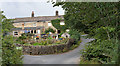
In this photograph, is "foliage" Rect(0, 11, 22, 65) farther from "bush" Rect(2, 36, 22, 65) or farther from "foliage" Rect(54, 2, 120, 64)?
"foliage" Rect(54, 2, 120, 64)

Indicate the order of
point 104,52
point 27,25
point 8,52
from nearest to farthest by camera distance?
1. point 8,52
2. point 104,52
3. point 27,25

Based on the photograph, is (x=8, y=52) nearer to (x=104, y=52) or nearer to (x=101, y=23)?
(x=104, y=52)

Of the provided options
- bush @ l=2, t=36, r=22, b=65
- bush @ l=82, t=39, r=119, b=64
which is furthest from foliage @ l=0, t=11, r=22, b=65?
bush @ l=82, t=39, r=119, b=64

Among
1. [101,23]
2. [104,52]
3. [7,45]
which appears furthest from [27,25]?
[104,52]

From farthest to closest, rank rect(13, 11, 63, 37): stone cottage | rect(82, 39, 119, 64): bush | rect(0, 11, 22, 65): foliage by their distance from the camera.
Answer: rect(13, 11, 63, 37): stone cottage
rect(82, 39, 119, 64): bush
rect(0, 11, 22, 65): foliage

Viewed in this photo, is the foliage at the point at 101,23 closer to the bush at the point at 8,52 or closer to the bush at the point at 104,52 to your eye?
the bush at the point at 104,52

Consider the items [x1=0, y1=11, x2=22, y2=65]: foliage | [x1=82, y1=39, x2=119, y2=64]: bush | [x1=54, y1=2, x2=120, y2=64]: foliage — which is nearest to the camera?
[x1=0, y1=11, x2=22, y2=65]: foliage

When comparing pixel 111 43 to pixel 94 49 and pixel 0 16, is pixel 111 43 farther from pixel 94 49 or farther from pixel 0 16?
pixel 0 16

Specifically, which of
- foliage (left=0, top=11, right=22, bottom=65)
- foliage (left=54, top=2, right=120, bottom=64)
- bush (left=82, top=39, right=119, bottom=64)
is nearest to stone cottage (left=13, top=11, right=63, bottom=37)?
foliage (left=0, top=11, right=22, bottom=65)

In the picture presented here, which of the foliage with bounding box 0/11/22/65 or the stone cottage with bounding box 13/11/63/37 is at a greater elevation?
the stone cottage with bounding box 13/11/63/37

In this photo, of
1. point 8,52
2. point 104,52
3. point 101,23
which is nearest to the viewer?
point 8,52

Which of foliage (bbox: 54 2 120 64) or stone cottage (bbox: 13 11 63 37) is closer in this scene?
foliage (bbox: 54 2 120 64)

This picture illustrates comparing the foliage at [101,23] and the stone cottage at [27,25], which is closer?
the foliage at [101,23]

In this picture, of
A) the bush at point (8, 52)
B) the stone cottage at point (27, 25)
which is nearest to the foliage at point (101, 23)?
the stone cottage at point (27, 25)
